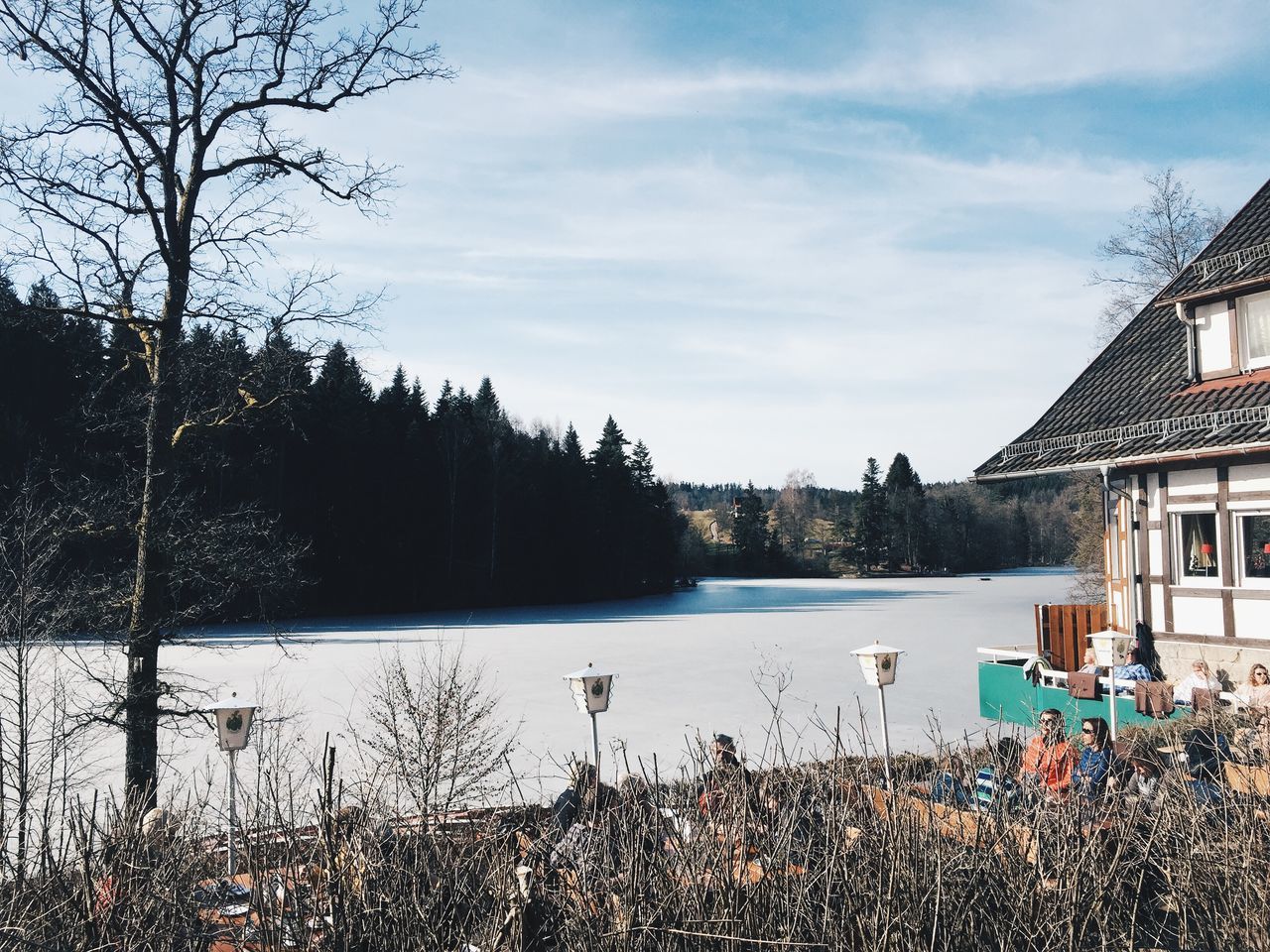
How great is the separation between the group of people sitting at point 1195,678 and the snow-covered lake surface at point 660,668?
1648 mm

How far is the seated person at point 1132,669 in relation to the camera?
37.0ft

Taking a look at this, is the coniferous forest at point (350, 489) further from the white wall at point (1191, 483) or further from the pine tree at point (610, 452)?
the white wall at point (1191, 483)

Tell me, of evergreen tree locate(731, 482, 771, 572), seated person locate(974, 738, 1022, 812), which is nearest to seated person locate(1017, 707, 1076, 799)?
seated person locate(974, 738, 1022, 812)

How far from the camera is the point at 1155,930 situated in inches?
139

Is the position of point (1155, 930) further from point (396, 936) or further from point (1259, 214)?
point (1259, 214)

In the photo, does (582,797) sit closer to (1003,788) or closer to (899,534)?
(1003,788)

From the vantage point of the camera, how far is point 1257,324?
11.2 m

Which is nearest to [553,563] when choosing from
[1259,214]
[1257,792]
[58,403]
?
[58,403]

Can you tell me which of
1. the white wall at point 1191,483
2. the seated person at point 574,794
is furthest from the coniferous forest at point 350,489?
the white wall at point 1191,483

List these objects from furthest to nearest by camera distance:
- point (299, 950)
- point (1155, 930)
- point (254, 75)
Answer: point (254, 75), point (1155, 930), point (299, 950)

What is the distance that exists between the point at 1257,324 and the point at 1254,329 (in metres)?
0.06

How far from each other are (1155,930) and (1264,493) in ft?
27.8

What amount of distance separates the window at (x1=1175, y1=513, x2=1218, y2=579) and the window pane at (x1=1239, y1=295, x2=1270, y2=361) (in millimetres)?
1939

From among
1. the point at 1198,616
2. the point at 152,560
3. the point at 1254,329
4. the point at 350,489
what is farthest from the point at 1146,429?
the point at 350,489
